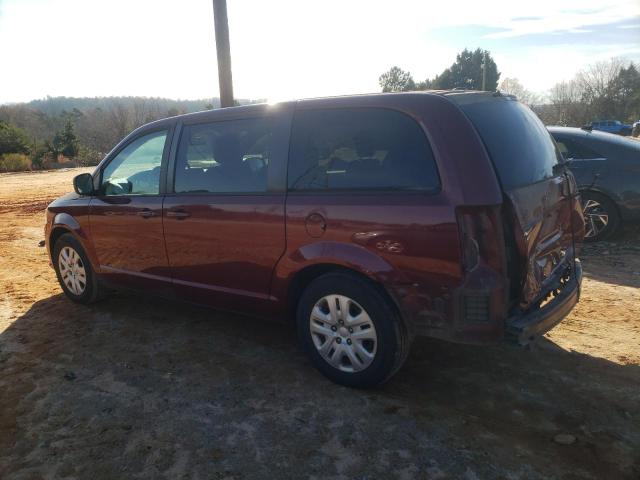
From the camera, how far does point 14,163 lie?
28.0m

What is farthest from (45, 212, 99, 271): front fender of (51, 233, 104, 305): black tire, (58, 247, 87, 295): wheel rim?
(58, 247, 87, 295): wheel rim

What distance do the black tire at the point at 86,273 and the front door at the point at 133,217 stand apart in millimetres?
285

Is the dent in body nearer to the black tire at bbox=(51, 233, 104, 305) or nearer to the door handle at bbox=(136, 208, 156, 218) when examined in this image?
the door handle at bbox=(136, 208, 156, 218)

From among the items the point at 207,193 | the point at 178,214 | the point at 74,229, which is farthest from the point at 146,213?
the point at 74,229

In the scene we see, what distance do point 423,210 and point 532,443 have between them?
139cm

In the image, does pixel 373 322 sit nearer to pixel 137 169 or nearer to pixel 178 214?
pixel 178 214

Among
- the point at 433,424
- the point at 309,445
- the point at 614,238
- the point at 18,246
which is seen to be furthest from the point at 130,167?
the point at 614,238

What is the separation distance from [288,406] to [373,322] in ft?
2.52

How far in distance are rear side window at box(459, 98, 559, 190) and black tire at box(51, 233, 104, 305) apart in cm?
391

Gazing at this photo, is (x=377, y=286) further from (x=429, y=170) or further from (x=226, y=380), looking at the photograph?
(x=226, y=380)

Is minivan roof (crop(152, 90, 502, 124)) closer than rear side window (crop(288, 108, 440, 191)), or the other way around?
rear side window (crop(288, 108, 440, 191))

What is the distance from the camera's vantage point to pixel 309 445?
274 centimetres

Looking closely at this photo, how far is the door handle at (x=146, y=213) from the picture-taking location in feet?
13.6

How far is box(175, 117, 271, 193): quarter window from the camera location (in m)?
3.60
